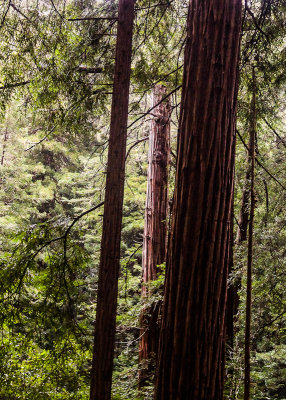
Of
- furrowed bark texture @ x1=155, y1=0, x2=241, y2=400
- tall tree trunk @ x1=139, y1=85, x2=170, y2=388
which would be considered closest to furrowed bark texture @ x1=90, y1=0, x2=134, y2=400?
furrowed bark texture @ x1=155, y1=0, x2=241, y2=400

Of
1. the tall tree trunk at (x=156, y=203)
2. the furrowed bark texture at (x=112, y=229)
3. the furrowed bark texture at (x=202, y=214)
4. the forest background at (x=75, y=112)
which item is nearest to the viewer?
the furrowed bark texture at (x=202, y=214)

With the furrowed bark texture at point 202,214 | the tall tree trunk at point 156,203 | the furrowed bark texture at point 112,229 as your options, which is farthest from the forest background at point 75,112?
the furrowed bark texture at point 202,214

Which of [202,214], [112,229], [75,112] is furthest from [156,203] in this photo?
[202,214]

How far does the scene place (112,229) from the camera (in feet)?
11.1

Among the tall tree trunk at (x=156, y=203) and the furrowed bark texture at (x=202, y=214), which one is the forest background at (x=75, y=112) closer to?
the tall tree trunk at (x=156, y=203)

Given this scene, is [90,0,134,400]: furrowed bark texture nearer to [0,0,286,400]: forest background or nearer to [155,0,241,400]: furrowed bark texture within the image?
[0,0,286,400]: forest background

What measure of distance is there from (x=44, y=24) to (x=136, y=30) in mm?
1196

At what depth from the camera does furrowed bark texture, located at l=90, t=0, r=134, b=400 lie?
3.30 meters

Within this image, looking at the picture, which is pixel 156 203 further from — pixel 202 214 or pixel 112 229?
pixel 202 214

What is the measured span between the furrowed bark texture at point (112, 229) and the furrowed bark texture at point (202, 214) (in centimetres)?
128

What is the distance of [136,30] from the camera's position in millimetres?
4406

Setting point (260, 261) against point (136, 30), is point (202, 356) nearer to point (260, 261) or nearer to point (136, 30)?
point (260, 261)

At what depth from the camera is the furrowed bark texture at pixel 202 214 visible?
200 cm

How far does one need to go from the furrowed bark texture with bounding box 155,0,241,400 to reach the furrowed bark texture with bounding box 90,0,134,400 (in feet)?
4.21
